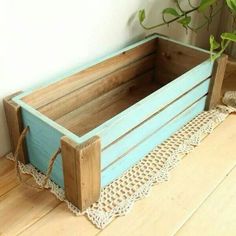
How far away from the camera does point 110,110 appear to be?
0.92m

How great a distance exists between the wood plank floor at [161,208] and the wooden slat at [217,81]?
0.73ft

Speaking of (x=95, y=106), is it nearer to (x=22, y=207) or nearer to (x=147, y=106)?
(x=147, y=106)

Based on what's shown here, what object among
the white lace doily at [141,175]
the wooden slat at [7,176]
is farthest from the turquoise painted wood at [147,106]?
the wooden slat at [7,176]

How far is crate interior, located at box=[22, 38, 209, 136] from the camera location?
799 mm

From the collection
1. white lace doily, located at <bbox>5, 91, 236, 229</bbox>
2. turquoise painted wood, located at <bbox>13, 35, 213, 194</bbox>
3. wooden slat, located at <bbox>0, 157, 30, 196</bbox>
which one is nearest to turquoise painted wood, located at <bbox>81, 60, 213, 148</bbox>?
turquoise painted wood, located at <bbox>13, 35, 213, 194</bbox>

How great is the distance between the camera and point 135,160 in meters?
0.79

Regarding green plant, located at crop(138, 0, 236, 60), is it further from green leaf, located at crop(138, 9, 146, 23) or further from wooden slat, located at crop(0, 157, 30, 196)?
wooden slat, located at crop(0, 157, 30, 196)

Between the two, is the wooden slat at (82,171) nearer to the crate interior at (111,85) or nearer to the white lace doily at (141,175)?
the white lace doily at (141,175)

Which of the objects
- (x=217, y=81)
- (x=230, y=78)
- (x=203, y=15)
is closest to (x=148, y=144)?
(x=217, y=81)

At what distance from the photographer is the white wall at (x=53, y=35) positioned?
0.71 m

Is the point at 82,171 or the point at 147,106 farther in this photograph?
the point at 147,106

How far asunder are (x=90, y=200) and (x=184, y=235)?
0.61 feet

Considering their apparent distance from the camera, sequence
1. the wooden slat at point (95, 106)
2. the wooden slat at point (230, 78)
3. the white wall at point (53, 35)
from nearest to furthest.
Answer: the white wall at point (53, 35) < the wooden slat at point (95, 106) < the wooden slat at point (230, 78)

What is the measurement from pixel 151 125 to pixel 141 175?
0.36 feet
